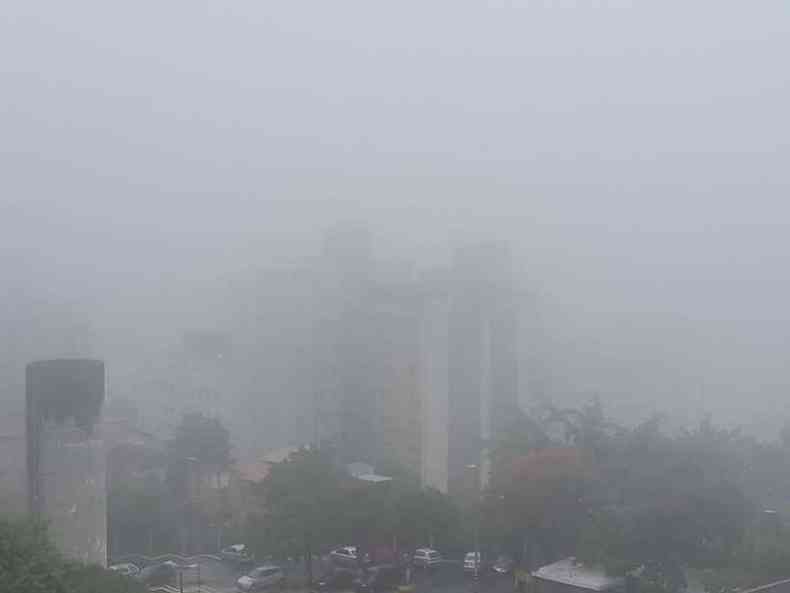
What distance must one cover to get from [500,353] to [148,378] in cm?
555

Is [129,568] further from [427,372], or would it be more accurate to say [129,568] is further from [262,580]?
[427,372]

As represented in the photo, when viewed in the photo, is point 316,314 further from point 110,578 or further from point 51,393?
point 110,578

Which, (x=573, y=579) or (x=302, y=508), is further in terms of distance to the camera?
(x=302, y=508)

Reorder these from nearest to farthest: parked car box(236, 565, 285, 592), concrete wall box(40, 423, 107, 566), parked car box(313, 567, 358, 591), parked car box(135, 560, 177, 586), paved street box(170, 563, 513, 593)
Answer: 1. concrete wall box(40, 423, 107, 566)
2. parked car box(313, 567, 358, 591)
3. paved street box(170, 563, 513, 593)
4. parked car box(236, 565, 285, 592)
5. parked car box(135, 560, 177, 586)

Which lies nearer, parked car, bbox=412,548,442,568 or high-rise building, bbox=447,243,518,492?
parked car, bbox=412,548,442,568

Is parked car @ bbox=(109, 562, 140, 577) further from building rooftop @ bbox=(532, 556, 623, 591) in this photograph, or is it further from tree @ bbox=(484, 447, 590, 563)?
building rooftop @ bbox=(532, 556, 623, 591)

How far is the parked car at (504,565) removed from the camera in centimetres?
918

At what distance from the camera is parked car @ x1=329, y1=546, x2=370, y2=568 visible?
909 cm

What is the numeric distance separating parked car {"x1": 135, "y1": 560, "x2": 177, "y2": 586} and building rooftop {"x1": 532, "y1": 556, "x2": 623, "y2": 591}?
3.19 m

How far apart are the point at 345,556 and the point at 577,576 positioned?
2.16m

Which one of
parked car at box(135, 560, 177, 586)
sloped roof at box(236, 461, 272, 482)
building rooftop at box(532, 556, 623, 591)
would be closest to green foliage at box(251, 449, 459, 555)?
building rooftop at box(532, 556, 623, 591)

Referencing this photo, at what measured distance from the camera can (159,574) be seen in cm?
912

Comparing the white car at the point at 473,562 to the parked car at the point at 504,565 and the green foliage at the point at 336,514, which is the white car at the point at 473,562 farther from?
the green foliage at the point at 336,514

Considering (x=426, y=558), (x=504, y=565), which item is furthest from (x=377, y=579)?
(x=504, y=565)
